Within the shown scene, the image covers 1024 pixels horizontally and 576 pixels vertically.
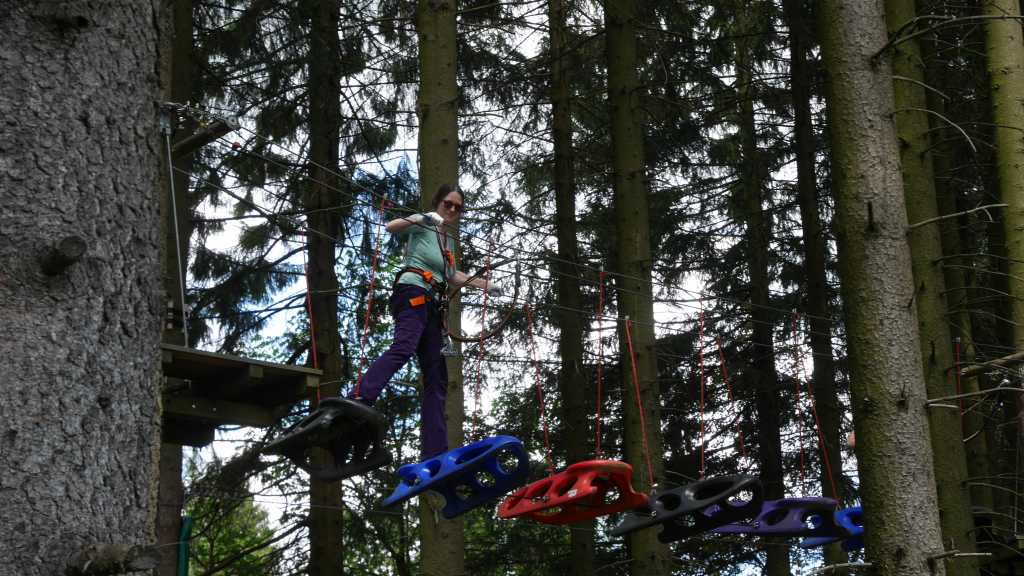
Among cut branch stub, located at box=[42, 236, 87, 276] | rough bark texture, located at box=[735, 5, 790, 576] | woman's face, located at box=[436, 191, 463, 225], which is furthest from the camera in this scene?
rough bark texture, located at box=[735, 5, 790, 576]

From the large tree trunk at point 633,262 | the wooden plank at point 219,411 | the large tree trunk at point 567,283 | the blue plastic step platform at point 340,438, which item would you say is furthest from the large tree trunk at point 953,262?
the wooden plank at point 219,411

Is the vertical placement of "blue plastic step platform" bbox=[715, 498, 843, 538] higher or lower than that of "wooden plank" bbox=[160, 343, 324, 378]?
lower

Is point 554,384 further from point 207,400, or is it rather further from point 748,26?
point 207,400

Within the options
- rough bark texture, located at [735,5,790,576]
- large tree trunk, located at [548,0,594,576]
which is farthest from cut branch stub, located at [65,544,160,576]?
rough bark texture, located at [735,5,790,576]

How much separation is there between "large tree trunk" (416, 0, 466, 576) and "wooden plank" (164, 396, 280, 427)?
147 centimetres

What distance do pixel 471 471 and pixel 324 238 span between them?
5.83m

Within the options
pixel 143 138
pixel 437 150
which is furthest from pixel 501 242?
pixel 143 138

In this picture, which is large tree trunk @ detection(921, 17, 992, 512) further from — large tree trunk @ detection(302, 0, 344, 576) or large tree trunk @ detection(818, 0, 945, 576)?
large tree trunk @ detection(302, 0, 344, 576)

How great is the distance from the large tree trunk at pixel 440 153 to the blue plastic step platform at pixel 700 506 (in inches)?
44.2

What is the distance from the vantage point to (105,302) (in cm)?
295

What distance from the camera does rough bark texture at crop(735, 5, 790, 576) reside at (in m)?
13.7

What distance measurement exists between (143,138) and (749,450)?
13.2 m

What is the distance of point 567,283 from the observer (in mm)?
13164

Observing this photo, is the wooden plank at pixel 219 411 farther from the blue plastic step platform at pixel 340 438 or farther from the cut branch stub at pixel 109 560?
the cut branch stub at pixel 109 560
